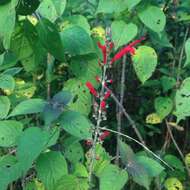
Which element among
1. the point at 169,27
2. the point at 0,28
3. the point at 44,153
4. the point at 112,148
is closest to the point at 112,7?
the point at 0,28

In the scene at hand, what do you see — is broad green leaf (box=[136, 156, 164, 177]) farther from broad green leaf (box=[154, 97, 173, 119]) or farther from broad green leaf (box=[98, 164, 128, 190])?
broad green leaf (box=[154, 97, 173, 119])

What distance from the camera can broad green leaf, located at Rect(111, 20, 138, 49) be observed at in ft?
5.26

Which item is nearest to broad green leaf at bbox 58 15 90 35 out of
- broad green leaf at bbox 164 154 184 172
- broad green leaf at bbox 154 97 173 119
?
broad green leaf at bbox 154 97 173 119

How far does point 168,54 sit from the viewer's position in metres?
2.22

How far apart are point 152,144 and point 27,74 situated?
33.5 inches

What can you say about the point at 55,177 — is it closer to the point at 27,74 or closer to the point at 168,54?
the point at 27,74

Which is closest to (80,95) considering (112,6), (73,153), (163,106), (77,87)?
(77,87)

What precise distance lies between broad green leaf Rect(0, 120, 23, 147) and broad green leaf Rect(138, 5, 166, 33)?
0.57 metres

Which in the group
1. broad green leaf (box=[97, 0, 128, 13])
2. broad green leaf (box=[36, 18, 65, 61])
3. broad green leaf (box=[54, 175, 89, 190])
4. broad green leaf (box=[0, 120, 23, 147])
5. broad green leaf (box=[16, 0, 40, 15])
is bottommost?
broad green leaf (box=[54, 175, 89, 190])

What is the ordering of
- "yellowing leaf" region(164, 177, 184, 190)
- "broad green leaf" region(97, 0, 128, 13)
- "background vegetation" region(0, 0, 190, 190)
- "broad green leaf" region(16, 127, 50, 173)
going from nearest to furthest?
"broad green leaf" region(16, 127, 50, 173), "background vegetation" region(0, 0, 190, 190), "broad green leaf" region(97, 0, 128, 13), "yellowing leaf" region(164, 177, 184, 190)

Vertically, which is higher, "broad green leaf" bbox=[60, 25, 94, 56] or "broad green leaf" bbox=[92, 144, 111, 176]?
"broad green leaf" bbox=[60, 25, 94, 56]

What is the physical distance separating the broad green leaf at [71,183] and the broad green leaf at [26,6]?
46 cm

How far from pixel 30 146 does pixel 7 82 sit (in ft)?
0.85

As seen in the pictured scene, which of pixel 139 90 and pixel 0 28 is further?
pixel 139 90
